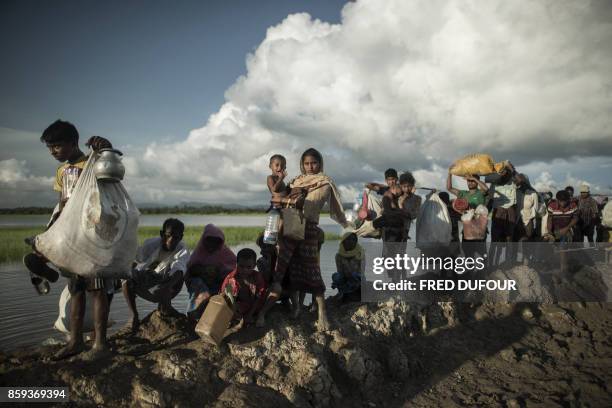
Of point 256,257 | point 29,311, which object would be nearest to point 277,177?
point 256,257

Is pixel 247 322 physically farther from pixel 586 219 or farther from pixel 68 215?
pixel 586 219

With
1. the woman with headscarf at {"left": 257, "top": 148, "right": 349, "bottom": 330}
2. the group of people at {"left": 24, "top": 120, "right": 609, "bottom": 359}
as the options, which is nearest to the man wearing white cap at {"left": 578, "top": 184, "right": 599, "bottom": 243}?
the group of people at {"left": 24, "top": 120, "right": 609, "bottom": 359}

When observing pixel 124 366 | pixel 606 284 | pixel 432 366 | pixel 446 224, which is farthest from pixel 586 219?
pixel 124 366

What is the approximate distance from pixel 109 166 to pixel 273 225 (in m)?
1.44

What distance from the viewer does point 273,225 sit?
3.58 meters

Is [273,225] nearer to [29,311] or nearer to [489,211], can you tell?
[489,211]

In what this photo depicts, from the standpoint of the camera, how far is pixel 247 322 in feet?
11.9

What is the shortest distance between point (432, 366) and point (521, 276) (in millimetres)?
2170

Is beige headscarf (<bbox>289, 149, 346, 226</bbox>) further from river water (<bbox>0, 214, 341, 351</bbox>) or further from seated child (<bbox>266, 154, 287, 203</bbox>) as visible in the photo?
river water (<bbox>0, 214, 341, 351</bbox>)

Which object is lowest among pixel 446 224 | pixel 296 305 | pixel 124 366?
pixel 124 366

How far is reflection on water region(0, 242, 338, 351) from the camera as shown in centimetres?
585

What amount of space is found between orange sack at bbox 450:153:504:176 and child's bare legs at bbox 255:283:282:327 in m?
3.40

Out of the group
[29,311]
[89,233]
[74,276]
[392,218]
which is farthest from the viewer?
[29,311]

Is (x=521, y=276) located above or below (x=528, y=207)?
below
